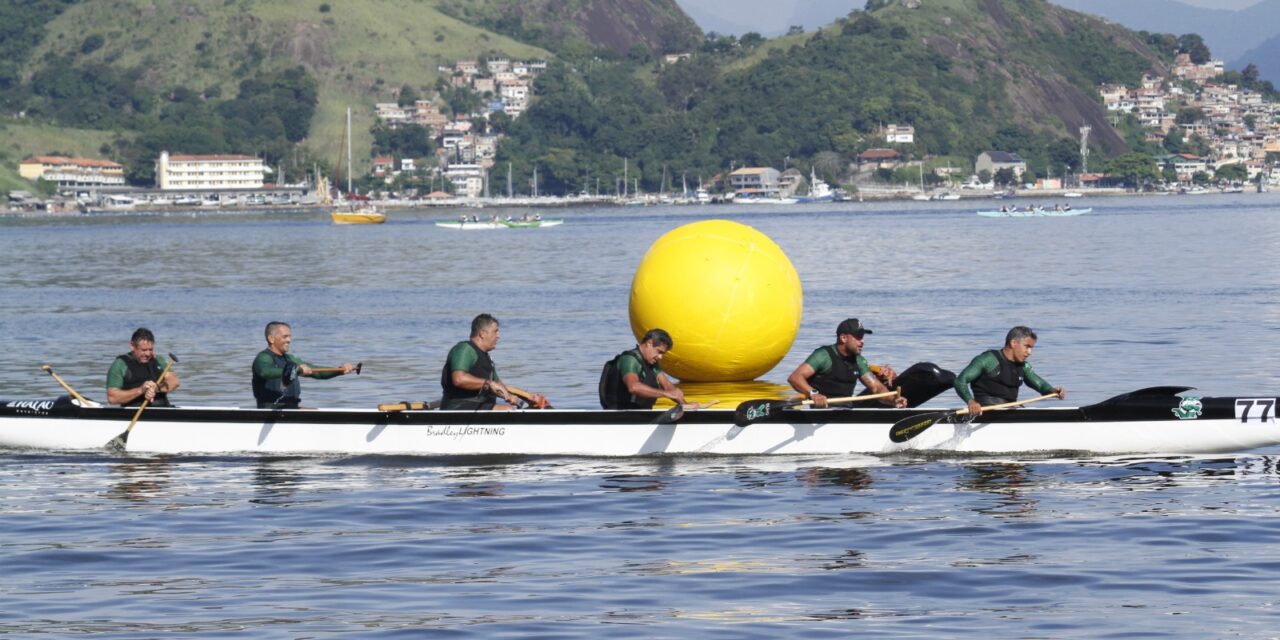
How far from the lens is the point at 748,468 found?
20.4m

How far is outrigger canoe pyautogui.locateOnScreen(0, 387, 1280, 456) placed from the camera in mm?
20188

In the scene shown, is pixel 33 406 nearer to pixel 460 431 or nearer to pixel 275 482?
pixel 275 482

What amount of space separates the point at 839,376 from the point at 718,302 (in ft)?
9.10

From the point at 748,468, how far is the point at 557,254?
2985 inches

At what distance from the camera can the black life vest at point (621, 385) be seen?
815 inches

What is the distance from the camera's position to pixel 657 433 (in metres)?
20.6

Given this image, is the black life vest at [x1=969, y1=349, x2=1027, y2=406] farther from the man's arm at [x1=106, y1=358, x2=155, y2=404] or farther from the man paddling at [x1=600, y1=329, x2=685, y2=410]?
the man's arm at [x1=106, y1=358, x2=155, y2=404]

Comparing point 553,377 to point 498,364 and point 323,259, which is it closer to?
point 498,364

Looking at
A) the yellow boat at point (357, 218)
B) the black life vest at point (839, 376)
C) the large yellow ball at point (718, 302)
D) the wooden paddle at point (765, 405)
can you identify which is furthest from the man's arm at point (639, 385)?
the yellow boat at point (357, 218)

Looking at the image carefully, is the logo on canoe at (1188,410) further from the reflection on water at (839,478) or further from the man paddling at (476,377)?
the man paddling at (476,377)

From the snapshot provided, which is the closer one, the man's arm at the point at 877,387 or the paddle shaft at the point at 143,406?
the man's arm at the point at 877,387

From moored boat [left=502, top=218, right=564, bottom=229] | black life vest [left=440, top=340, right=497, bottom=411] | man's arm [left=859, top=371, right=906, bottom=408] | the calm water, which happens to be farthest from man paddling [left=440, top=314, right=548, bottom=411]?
moored boat [left=502, top=218, right=564, bottom=229]

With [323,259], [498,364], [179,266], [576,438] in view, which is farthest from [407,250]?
[576,438]

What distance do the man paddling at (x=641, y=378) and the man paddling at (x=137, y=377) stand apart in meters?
5.08
